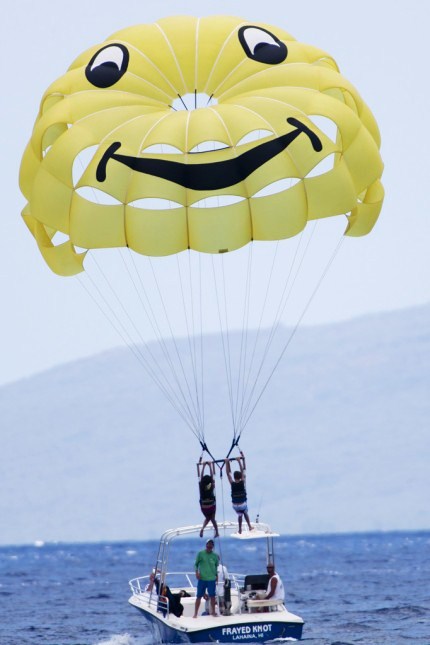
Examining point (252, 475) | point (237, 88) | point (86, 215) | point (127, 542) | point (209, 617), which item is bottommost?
point (209, 617)

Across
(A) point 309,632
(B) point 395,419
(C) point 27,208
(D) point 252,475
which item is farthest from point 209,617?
(B) point 395,419

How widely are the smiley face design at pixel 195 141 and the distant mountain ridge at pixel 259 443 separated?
89903mm

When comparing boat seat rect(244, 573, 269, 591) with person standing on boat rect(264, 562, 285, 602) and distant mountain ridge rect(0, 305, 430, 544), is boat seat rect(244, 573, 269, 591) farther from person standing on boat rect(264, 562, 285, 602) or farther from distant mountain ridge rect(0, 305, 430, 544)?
distant mountain ridge rect(0, 305, 430, 544)

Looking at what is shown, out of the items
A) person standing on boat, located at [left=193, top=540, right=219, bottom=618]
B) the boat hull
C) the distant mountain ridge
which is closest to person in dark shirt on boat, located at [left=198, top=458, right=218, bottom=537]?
person standing on boat, located at [left=193, top=540, right=219, bottom=618]

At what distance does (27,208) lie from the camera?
24016 mm

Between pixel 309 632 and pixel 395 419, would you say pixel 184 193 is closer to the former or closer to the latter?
pixel 309 632

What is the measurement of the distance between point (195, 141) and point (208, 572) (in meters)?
7.24

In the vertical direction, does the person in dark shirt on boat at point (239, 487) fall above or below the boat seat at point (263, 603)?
above

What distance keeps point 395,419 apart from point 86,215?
112196mm

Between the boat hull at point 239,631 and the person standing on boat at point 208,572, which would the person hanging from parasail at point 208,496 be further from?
the boat hull at point 239,631

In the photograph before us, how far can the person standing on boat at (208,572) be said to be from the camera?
2197 cm

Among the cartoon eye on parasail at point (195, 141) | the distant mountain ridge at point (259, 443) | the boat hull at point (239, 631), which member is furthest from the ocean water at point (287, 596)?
the distant mountain ridge at point (259, 443)

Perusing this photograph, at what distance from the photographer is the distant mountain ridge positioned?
116 metres

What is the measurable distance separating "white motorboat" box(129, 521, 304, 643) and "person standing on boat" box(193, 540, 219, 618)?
17 cm
